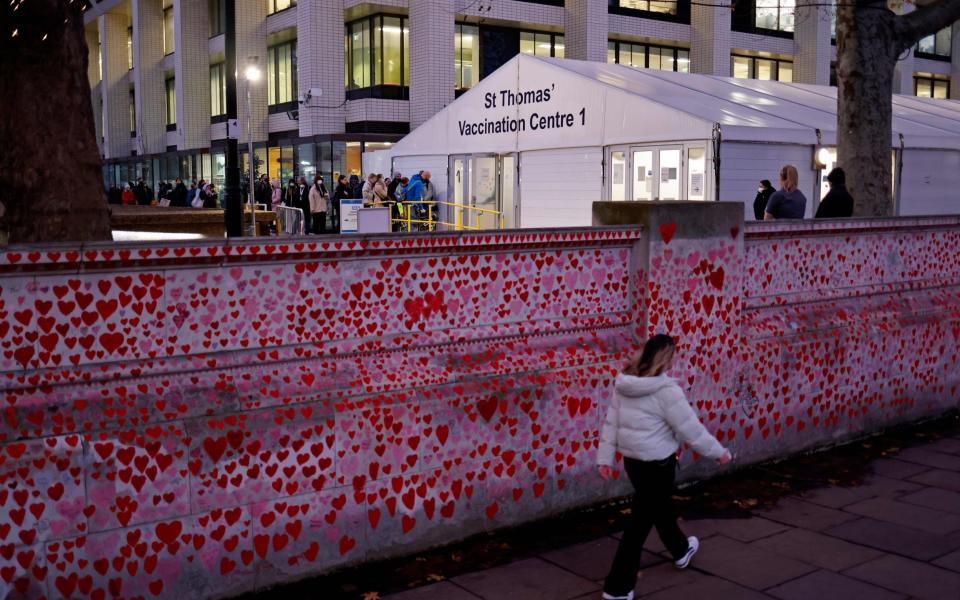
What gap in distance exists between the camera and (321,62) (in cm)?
3266

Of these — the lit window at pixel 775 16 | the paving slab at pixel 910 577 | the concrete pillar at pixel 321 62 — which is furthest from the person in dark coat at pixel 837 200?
the lit window at pixel 775 16

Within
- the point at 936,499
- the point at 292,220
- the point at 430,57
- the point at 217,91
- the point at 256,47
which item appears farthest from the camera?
the point at 217,91

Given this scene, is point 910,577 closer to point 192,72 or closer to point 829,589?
point 829,589

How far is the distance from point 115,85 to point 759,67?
3364cm

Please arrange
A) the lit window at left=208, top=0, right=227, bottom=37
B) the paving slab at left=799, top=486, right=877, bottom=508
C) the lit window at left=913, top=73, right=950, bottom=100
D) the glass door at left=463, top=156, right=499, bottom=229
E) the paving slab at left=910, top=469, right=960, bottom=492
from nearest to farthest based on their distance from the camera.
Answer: the paving slab at left=799, top=486, right=877, bottom=508
the paving slab at left=910, top=469, right=960, bottom=492
the glass door at left=463, top=156, right=499, bottom=229
the lit window at left=208, top=0, right=227, bottom=37
the lit window at left=913, top=73, right=950, bottom=100

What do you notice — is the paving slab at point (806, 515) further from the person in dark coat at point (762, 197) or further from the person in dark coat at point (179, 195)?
the person in dark coat at point (179, 195)

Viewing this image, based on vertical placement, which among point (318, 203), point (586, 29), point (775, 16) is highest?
point (775, 16)

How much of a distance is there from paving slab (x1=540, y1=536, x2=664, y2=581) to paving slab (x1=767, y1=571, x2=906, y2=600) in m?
0.68

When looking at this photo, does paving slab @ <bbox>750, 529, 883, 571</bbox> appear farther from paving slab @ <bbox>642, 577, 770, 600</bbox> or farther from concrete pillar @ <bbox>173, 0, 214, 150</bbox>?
concrete pillar @ <bbox>173, 0, 214, 150</bbox>

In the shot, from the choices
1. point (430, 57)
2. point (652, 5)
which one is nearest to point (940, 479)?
point (430, 57)

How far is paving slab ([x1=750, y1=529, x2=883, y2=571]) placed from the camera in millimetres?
5012

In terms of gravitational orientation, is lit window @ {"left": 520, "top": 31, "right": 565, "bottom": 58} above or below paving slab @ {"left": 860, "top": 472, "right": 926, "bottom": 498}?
above

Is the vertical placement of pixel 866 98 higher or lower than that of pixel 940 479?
higher

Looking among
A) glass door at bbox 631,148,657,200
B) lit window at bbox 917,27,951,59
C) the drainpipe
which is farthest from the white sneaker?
lit window at bbox 917,27,951,59
